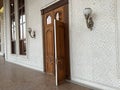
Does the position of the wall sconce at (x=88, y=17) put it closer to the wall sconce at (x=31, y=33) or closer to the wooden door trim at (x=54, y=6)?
the wooden door trim at (x=54, y=6)

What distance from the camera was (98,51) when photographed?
14.7 ft

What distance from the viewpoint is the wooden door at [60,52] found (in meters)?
5.07

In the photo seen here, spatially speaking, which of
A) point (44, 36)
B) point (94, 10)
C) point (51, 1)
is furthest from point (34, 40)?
point (94, 10)

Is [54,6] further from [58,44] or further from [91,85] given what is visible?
[91,85]

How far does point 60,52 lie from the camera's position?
5367 mm

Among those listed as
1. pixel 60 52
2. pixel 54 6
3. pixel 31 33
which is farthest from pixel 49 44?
pixel 31 33

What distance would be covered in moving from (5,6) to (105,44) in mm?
10307

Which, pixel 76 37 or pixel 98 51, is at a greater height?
pixel 76 37

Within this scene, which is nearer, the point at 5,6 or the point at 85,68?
the point at 85,68

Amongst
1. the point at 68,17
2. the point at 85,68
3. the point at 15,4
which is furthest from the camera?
the point at 15,4

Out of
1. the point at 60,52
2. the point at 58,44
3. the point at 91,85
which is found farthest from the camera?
the point at 60,52

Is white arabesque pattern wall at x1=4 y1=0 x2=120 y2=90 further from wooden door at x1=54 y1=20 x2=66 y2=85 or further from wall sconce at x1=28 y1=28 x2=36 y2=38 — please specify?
wall sconce at x1=28 y1=28 x2=36 y2=38

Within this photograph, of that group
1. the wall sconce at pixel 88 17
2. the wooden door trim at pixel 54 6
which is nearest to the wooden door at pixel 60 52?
the wooden door trim at pixel 54 6

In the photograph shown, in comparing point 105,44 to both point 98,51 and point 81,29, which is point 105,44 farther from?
point 81,29
